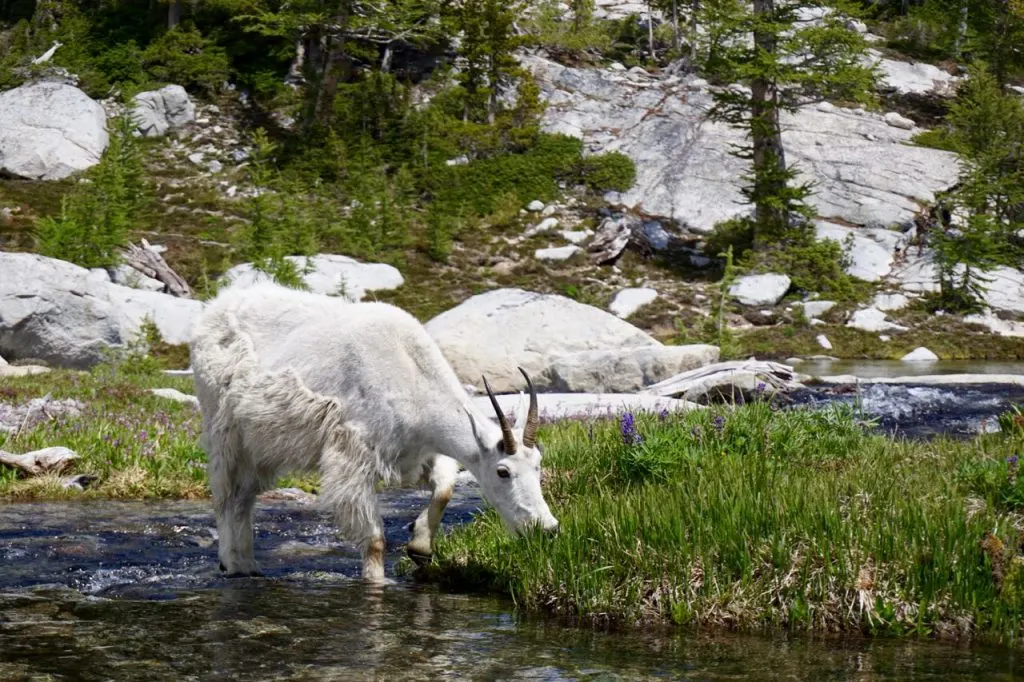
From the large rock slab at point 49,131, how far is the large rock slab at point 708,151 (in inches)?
670

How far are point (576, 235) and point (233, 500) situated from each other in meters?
27.8

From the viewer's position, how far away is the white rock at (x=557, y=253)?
3359 centimetres

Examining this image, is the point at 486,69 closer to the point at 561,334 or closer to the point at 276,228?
the point at 276,228

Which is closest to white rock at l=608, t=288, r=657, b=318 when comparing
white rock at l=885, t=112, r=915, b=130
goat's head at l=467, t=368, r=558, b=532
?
white rock at l=885, t=112, r=915, b=130

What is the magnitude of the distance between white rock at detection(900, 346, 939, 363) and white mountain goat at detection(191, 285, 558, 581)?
2173 centimetres

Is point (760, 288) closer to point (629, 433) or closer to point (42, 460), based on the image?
point (629, 433)

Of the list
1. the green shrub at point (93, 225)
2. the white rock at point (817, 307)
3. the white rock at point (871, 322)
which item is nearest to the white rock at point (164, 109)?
the green shrub at point (93, 225)

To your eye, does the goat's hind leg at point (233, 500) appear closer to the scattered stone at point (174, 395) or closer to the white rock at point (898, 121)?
the scattered stone at point (174, 395)

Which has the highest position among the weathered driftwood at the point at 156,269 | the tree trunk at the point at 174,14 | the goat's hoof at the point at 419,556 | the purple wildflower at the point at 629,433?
the tree trunk at the point at 174,14

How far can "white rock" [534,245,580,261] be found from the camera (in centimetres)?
3359

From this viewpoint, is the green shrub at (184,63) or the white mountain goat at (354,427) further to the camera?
the green shrub at (184,63)

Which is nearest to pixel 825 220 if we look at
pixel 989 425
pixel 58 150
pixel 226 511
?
pixel 989 425

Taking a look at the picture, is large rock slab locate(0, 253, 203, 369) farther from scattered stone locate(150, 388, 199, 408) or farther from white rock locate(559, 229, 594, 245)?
white rock locate(559, 229, 594, 245)

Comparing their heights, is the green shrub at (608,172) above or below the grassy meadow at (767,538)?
below
